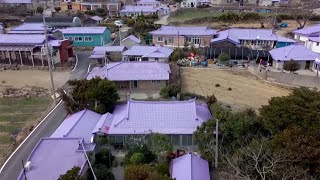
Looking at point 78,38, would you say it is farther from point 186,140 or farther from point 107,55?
point 186,140

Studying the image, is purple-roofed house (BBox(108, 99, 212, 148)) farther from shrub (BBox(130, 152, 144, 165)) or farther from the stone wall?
the stone wall

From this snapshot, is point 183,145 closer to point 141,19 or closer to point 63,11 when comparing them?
point 141,19

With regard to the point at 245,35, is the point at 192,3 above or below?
above

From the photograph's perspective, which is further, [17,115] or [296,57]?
[296,57]

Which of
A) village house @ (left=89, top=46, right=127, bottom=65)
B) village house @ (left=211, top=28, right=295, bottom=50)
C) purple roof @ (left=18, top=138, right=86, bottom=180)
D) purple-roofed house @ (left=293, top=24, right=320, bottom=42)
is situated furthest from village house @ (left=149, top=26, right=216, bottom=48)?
purple roof @ (left=18, top=138, right=86, bottom=180)

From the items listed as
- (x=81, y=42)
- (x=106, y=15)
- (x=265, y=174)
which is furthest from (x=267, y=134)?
(x=106, y=15)

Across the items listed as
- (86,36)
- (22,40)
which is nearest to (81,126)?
(22,40)
